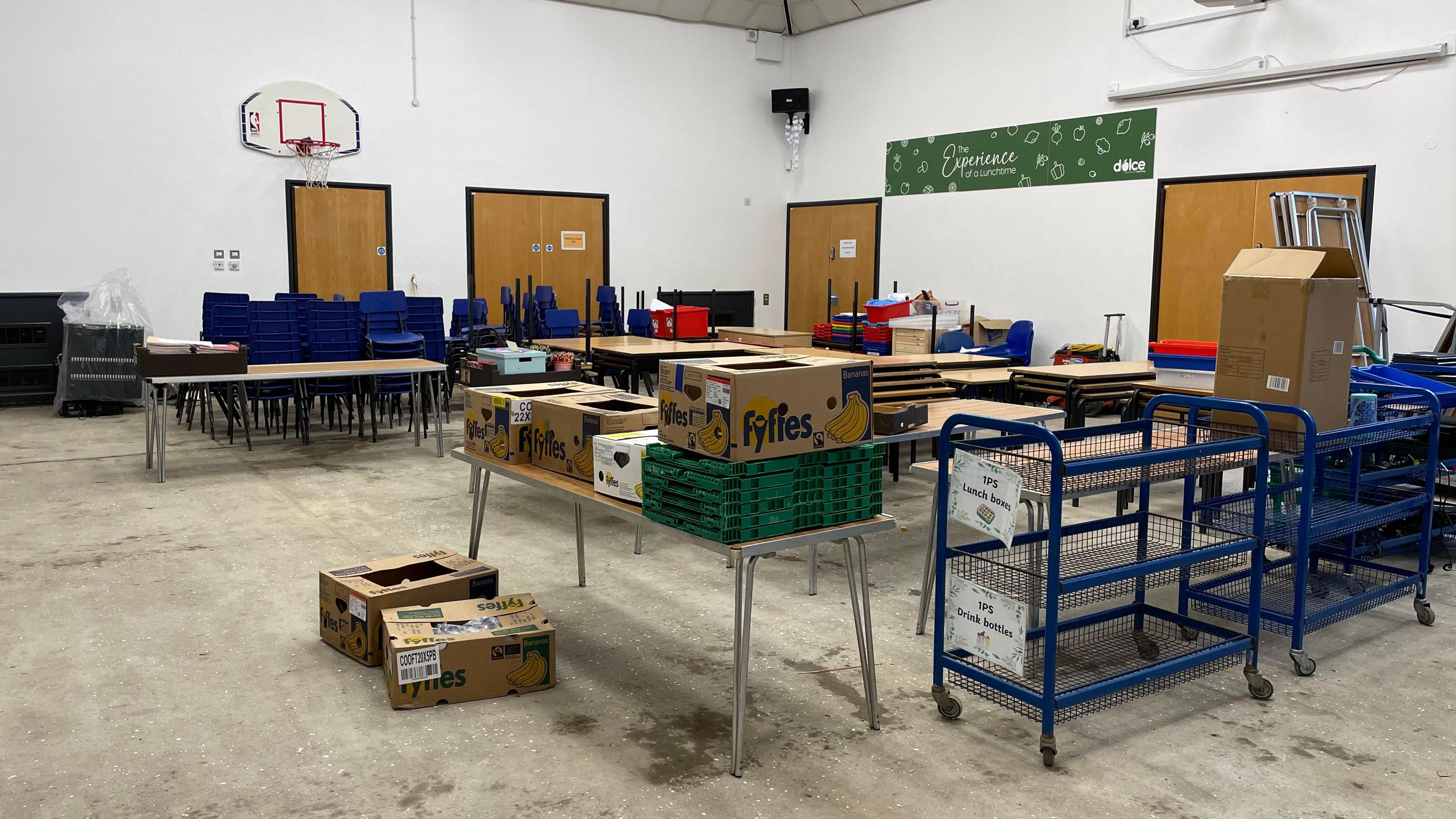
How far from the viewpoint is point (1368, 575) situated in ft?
14.3

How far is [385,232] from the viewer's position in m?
11.3

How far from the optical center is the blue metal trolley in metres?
3.55

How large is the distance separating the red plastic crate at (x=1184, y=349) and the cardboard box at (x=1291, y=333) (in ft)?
7.93

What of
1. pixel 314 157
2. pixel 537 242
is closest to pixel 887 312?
pixel 537 242

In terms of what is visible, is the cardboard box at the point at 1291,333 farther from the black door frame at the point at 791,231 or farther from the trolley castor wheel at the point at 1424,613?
the black door frame at the point at 791,231

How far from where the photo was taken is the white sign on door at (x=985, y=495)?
2814mm

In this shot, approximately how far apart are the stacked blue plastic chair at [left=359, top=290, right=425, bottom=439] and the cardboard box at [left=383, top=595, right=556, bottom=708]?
204 inches

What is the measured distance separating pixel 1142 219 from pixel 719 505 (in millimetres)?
8391

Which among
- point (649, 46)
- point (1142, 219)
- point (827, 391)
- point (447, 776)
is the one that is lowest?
point (447, 776)

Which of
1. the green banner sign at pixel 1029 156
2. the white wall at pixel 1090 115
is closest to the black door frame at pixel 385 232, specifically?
the white wall at pixel 1090 115

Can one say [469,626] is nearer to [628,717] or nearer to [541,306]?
[628,717]

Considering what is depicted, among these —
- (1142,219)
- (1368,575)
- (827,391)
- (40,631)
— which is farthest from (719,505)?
(1142,219)

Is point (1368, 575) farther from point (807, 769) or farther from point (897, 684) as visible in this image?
point (807, 769)

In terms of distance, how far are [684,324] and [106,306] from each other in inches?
211
